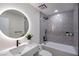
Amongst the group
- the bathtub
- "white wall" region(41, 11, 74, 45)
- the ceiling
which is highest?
the ceiling

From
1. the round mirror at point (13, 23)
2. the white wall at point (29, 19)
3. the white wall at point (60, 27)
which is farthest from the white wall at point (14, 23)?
the white wall at point (60, 27)

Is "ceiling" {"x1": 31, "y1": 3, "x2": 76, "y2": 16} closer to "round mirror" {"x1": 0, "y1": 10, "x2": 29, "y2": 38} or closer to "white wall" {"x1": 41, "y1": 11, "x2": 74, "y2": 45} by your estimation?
"white wall" {"x1": 41, "y1": 11, "x2": 74, "y2": 45}

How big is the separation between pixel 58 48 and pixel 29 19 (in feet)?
3.19

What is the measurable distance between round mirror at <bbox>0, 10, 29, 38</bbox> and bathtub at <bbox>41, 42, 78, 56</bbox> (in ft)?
1.94

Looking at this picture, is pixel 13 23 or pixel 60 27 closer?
pixel 13 23

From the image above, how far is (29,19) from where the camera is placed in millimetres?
1533

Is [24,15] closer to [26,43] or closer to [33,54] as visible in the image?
[26,43]

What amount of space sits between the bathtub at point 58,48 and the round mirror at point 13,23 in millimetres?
592

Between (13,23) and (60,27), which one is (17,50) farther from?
(60,27)

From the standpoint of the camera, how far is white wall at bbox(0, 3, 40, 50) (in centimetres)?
125

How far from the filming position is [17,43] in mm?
1389

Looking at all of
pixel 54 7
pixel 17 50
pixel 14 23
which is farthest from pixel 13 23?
pixel 54 7

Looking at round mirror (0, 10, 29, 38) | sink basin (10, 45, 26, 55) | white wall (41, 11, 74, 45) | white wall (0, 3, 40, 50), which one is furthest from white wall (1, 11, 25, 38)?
white wall (41, 11, 74, 45)

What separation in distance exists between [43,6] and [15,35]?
87 cm
